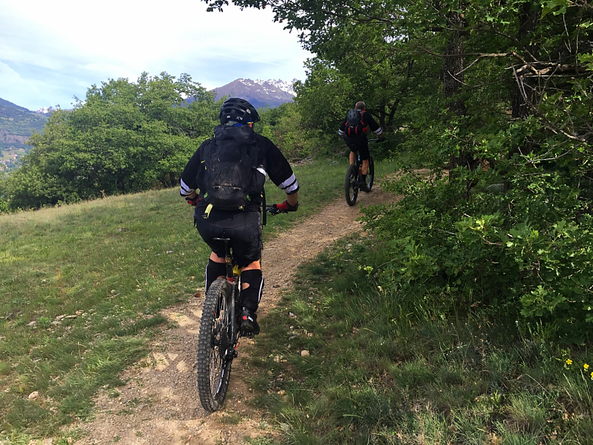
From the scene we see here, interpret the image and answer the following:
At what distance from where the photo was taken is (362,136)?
8312 millimetres

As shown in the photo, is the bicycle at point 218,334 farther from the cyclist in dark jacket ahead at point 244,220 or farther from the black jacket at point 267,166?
the black jacket at point 267,166

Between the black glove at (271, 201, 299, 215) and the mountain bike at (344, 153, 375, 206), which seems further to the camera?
the mountain bike at (344, 153, 375, 206)

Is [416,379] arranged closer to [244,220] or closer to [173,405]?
[244,220]

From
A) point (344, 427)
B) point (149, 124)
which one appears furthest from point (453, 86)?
point (149, 124)

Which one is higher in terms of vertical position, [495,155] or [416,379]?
[495,155]

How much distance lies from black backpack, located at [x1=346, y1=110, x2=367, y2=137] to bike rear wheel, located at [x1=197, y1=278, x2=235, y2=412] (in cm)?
616

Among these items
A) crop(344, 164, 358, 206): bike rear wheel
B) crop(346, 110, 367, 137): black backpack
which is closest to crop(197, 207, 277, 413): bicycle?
crop(346, 110, 367, 137): black backpack

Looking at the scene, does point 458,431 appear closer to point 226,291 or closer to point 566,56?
point 226,291

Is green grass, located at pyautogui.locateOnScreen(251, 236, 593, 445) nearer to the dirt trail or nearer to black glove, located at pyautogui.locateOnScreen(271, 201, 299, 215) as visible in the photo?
the dirt trail

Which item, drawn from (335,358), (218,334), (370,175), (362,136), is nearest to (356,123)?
(362,136)

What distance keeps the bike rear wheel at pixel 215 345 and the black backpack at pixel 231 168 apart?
840 millimetres

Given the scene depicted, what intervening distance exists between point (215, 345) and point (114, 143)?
39.3 metres

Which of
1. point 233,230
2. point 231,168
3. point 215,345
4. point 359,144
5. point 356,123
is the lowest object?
point 215,345

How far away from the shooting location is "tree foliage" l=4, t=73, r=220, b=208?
34875mm
